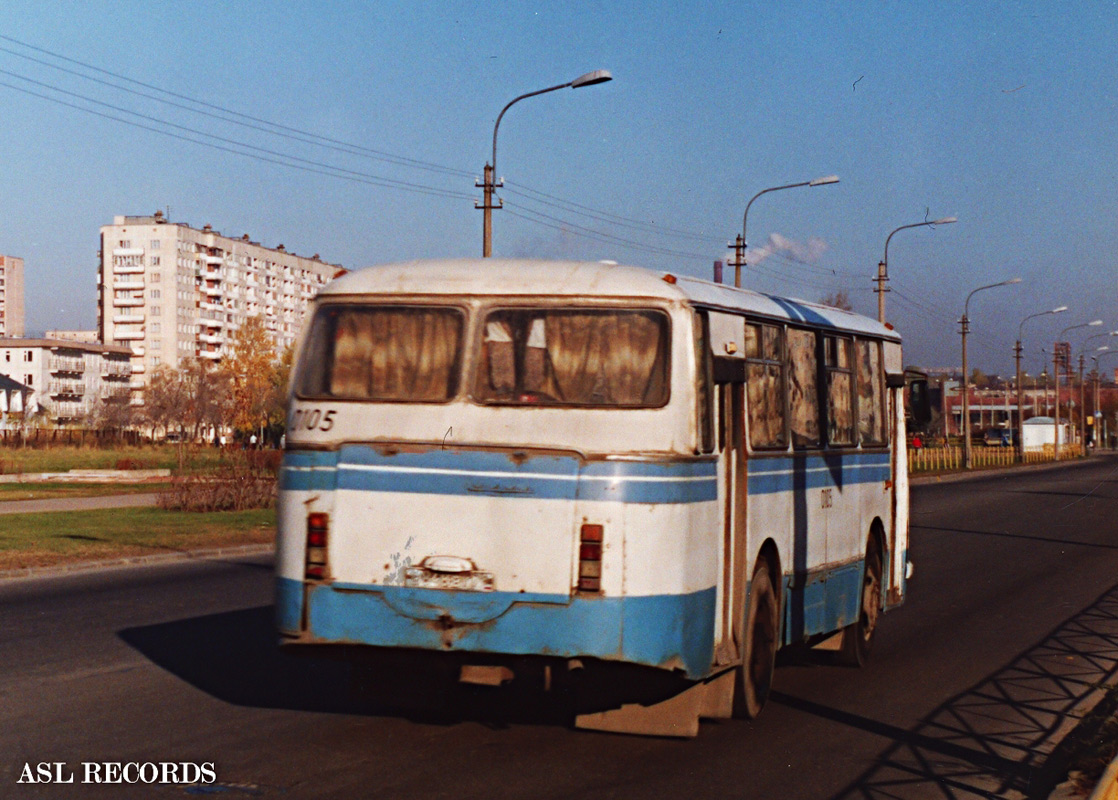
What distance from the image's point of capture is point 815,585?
10.7 m

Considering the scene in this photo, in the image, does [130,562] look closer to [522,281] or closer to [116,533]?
[116,533]

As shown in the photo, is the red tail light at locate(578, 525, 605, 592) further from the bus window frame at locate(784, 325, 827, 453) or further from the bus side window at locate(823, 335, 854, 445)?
the bus side window at locate(823, 335, 854, 445)

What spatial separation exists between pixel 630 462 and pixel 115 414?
5140 inches

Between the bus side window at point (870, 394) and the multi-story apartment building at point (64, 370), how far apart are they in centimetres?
16644

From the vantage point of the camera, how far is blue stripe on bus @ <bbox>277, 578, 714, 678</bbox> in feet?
25.2

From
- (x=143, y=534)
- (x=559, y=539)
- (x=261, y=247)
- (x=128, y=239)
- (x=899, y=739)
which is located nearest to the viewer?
(x=559, y=539)

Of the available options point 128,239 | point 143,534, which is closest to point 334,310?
point 143,534

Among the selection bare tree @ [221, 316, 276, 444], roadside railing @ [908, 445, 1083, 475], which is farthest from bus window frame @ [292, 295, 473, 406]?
bare tree @ [221, 316, 276, 444]

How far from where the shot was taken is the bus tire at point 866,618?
12117 millimetres

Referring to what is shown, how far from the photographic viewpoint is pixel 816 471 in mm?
10656

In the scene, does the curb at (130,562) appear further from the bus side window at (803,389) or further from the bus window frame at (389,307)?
the bus side window at (803,389)

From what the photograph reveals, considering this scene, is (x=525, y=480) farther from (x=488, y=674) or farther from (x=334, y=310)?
(x=334, y=310)

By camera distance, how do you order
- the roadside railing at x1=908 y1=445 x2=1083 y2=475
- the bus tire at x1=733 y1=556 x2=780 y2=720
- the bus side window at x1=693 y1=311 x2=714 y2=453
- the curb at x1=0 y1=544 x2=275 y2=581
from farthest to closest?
the roadside railing at x1=908 y1=445 x2=1083 y2=475 → the curb at x1=0 y1=544 x2=275 y2=581 → the bus tire at x1=733 y1=556 x2=780 y2=720 → the bus side window at x1=693 y1=311 x2=714 y2=453

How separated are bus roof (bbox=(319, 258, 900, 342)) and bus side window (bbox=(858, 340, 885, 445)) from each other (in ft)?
11.6
